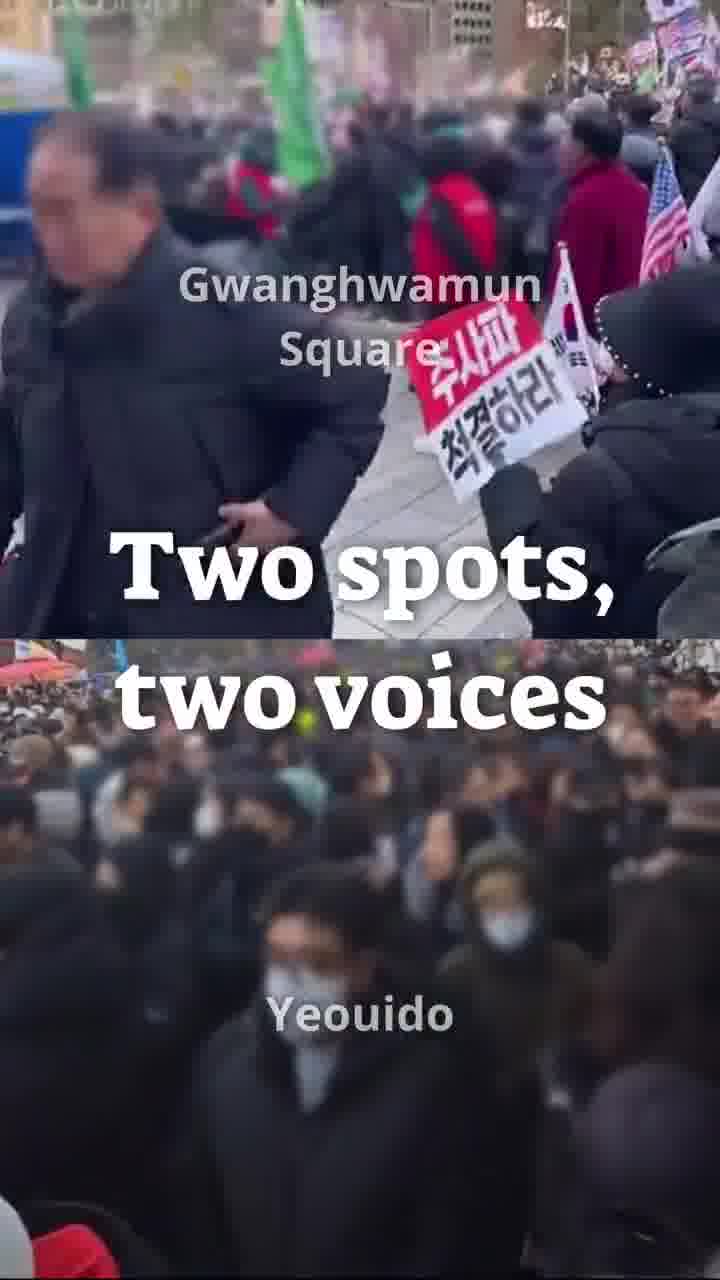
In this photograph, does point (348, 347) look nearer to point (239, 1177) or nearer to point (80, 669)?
point (80, 669)

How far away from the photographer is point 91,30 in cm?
172

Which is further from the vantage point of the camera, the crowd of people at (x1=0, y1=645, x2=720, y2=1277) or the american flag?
the crowd of people at (x1=0, y1=645, x2=720, y2=1277)

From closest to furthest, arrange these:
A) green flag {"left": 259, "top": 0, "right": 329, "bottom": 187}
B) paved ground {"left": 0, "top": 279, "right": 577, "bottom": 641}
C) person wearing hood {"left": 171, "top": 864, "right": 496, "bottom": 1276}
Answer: green flag {"left": 259, "top": 0, "right": 329, "bottom": 187} → paved ground {"left": 0, "top": 279, "right": 577, "bottom": 641} → person wearing hood {"left": 171, "top": 864, "right": 496, "bottom": 1276}

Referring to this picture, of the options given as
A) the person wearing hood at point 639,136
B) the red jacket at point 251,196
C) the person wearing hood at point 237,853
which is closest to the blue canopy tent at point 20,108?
the red jacket at point 251,196

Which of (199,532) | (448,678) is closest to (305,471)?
(199,532)

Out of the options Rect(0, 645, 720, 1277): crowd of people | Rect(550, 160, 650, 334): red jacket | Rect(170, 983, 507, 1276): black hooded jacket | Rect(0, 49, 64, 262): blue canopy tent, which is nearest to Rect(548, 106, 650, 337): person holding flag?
Rect(550, 160, 650, 334): red jacket

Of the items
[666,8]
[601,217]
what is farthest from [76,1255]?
[666,8]

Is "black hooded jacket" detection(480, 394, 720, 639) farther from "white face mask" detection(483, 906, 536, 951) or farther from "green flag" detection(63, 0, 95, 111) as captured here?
"green flag" detection(63, 0, 95, 111)

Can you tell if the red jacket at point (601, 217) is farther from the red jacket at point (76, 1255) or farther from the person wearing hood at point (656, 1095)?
the red jacket at point (76, 1255)

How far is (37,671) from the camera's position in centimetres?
191

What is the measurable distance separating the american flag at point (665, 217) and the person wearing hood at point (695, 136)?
0.4 inches

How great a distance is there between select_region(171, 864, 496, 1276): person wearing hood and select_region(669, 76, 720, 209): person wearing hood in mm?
961

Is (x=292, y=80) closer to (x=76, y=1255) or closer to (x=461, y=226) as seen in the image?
(x=461, y=226)

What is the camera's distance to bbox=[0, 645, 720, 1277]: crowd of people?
1.91 meters
